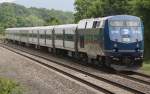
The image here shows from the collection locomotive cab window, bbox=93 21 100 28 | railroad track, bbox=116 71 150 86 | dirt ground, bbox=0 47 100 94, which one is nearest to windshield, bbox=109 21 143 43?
locomotive cab window, bbox=93 21 100 28

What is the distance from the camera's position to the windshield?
81.3ft

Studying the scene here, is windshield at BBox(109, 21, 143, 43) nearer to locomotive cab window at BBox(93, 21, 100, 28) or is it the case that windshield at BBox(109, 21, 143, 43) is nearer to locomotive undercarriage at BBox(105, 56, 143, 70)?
locomotive undercarriage at BBox(105, 56, 143, 70)

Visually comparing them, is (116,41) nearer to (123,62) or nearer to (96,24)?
(123,62)

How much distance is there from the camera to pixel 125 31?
25.1m

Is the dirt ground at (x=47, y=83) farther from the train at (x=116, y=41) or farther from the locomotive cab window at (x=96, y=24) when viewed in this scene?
the locomotive cab window at (x=96, y=24)

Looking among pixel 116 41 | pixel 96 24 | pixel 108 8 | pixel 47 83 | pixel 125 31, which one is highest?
pixel 108 8

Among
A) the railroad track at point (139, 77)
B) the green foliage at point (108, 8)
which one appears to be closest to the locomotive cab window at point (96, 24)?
the railroad track at point (139, 77)

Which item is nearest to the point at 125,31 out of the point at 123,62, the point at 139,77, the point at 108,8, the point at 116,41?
the point at 116,41

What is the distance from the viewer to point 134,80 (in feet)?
67.9

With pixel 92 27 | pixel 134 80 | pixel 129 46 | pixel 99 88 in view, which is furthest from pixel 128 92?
pixel 92 27

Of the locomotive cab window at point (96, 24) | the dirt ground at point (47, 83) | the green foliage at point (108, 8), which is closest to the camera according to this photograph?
the dirt ground at point (47, 83)

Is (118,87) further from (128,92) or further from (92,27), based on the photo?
(92,27)

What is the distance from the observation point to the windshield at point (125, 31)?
976 inches

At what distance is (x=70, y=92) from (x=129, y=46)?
8.25m
